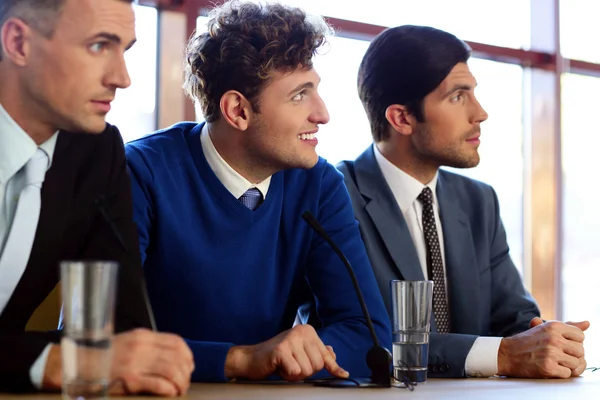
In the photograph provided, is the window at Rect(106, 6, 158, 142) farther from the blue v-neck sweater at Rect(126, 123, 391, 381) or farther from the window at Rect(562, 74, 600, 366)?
the window at Rect(562, 74, 600, 366)

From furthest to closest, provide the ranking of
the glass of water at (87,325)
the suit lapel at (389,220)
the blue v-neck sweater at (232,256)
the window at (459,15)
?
the window at (459,15) → the suit lapel at (389,220) → the blue v-neck sweater at (232,256) → the glass of water at (87,325)

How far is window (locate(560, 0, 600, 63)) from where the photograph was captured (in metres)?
5.45

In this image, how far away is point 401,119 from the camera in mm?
3191

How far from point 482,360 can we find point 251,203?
0.78 metres

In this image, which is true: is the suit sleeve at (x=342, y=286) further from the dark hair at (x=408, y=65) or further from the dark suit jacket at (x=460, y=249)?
the dark hair at (x=408, y=65)

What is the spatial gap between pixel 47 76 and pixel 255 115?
33.4 inches

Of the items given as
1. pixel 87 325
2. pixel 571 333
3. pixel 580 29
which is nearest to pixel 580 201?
pixel 580 29

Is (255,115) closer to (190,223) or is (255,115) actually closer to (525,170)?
(190,223)

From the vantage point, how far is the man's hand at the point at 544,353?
2.29m

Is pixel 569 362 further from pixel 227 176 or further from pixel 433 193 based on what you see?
pixel 227 176

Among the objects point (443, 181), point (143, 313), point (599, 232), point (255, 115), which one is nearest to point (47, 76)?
point (143, 313)

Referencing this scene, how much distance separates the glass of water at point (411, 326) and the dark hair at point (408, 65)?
1.31 metres

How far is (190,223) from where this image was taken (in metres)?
2.40

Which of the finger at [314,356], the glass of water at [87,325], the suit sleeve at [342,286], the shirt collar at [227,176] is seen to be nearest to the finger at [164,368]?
the glass of water at [87,325]
